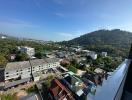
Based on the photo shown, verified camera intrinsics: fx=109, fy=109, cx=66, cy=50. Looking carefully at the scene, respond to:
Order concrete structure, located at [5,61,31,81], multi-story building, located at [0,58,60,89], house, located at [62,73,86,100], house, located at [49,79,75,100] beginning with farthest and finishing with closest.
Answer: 1. concrete structure, located at [5,61,31,81]
2. multi-story building, located at [0,58,60,89]
3. house, located at [62,73,86,100]
4. house, located at [49,79,75,100]

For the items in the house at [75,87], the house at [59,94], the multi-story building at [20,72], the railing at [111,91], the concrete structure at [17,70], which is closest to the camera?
the railing at [111,91]

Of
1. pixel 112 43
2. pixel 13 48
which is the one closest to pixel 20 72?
pixel 13 48

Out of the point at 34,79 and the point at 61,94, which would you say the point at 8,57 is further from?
the point at 61,94

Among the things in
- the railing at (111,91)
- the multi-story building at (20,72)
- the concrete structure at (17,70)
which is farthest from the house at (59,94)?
the railing at (111,91)

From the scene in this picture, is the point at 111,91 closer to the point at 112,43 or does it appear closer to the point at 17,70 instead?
the point at 17,70

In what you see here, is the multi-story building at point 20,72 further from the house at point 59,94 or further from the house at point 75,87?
the house at point 59,94

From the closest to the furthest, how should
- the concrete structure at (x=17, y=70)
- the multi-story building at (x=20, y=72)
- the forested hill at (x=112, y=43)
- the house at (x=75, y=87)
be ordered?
1. the house at (x=75, y=87)
2. the multi-story building at (x=20, y=72)
3. the concrete structure at (x=17, y=70)
4. the forested hill at (x=112, y=43)

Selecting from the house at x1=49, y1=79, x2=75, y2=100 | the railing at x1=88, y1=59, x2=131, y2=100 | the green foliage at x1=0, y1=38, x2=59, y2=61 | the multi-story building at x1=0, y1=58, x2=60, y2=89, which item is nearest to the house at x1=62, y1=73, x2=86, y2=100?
the house at x1=49, y1=79, x2=75, y2=100

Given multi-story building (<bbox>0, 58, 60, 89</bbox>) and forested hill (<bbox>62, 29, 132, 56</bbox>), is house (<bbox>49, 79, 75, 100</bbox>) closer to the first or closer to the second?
multi-story building (<bbox>0, 58, 60, 89</bbox>)
